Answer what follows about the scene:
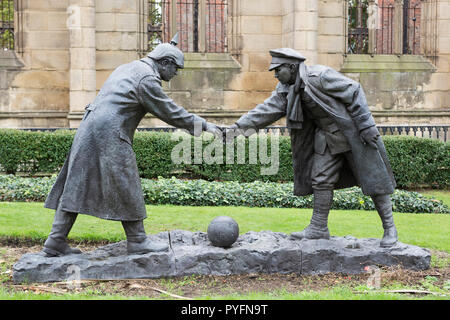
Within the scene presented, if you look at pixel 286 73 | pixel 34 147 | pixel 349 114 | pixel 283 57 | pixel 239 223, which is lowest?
pixel 239 223

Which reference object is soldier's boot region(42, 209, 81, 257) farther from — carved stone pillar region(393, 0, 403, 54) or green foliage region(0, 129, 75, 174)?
carved stone pillar region(393, 0, 403, 54)

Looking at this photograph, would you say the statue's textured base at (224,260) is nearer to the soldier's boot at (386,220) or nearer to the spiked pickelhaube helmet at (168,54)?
the soldier's boot at (386,220)

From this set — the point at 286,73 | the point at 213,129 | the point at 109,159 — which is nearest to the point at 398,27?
the point at 286,73

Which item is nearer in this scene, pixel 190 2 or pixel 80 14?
pixel 80 14

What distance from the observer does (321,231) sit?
6746 millimetres

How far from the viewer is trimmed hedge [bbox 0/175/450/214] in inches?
428

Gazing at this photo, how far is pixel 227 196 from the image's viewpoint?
11.0 metres

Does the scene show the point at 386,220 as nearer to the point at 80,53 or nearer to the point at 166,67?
the point at 166,67

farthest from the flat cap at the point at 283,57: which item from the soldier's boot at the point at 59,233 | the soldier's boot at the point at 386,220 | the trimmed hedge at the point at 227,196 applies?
the trimmed hedge at the point at 227,196

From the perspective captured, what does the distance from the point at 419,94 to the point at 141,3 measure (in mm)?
8457

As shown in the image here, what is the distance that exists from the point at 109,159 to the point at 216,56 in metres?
11.3

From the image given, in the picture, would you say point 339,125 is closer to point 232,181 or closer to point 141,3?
point 232,181

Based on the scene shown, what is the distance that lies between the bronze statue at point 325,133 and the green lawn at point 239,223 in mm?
1670
